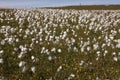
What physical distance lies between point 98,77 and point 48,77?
1512 mm

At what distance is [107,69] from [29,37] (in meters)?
5.35

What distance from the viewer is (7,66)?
11453 millimetres

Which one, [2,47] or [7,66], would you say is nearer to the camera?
[7,66]

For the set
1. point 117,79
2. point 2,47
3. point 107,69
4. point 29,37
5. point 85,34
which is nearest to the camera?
point 117,79

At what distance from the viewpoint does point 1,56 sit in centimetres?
1195

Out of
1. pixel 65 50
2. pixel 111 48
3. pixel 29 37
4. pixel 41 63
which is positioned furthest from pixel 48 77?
pixel 29 37

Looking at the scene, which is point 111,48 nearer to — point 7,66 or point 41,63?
point 41,63

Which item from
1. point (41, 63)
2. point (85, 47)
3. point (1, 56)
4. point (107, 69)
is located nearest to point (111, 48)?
point (85, 47)

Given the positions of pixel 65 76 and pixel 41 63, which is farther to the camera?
pixel 41 63

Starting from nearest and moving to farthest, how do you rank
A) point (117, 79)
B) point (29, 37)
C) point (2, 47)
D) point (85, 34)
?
1. point (117, 79)
2. point (2, 47)
3. point (29, 37)
4. point (85, 34)

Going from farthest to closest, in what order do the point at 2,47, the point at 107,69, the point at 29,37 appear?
1. the point at 29,37
2. the point at 2,47
3. the point at 107,69

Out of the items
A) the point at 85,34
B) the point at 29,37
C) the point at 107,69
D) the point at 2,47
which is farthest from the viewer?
the point at 85,34

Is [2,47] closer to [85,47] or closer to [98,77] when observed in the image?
[85,47]

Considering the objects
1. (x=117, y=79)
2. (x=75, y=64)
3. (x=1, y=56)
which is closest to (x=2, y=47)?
(x=1, y=56)
